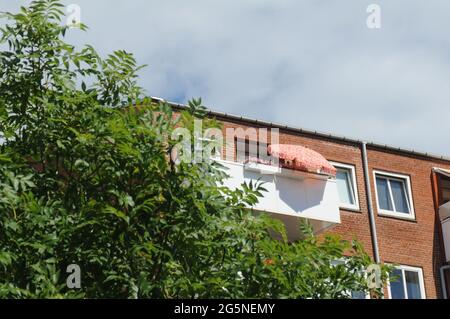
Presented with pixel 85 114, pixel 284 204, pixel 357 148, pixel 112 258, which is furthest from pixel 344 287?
pixel 357 148

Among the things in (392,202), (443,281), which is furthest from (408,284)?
(392,202)

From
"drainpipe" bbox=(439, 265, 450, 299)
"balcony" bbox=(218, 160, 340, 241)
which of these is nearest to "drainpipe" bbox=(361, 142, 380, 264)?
"drainpipe" bbox=(439, 265, 450, 299)

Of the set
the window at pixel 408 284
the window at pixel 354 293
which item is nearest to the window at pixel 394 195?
the window at pixel 408 284

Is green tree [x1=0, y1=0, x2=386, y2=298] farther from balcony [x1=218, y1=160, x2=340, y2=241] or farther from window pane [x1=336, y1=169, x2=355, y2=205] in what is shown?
window pane [x1=336, y1=169, x2=355, y2=205]

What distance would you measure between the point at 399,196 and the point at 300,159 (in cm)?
550

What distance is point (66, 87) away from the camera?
15469 millimetres

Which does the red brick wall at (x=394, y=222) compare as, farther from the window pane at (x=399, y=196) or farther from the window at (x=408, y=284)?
the window pane at (x=399, y=196)

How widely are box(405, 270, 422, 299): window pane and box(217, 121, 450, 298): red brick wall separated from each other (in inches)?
9.4

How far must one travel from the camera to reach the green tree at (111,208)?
45.0ft

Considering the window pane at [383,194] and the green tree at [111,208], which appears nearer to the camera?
the green tree at [111,208]

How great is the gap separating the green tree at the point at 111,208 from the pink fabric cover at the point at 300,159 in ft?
26.6

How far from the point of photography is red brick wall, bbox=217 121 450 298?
2672cm

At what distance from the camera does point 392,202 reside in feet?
92.2

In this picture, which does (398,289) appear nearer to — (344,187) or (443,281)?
(443,281)
